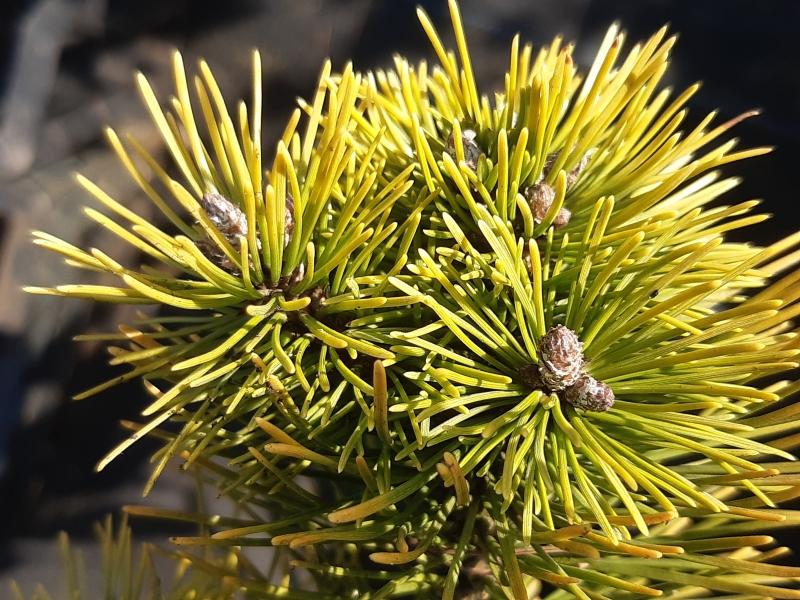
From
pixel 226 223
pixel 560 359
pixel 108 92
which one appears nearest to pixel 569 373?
pixel 560 359

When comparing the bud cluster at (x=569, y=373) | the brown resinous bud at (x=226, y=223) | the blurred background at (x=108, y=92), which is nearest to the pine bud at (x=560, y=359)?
the bud cluster at (x=569, y=373)

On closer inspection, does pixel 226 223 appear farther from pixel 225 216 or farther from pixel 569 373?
pixel 569 373

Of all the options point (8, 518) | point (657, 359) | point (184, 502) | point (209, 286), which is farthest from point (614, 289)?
point (8, 518)

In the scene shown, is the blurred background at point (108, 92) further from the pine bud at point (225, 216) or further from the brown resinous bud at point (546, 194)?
the pine bud at point (225, 216)

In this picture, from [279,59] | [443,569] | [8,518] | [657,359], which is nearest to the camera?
[657,359]

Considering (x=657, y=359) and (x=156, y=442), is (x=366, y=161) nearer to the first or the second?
(x=657, y=359)

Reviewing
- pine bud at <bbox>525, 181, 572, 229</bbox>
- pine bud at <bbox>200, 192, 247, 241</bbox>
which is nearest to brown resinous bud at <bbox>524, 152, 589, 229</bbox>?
pine bud at <bbox>525, 181, 572, 229</bbox>

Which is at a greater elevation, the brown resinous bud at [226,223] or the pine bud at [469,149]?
the pine bud at [469,149]
